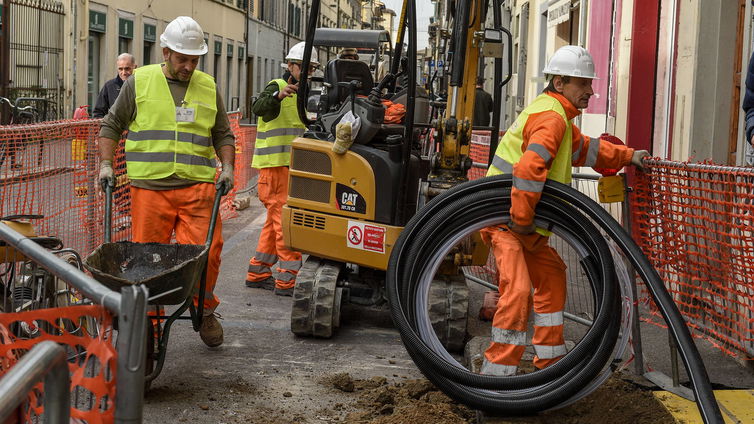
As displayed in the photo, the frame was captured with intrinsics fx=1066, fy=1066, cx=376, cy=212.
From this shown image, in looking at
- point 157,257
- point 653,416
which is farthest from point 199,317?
point 653,416

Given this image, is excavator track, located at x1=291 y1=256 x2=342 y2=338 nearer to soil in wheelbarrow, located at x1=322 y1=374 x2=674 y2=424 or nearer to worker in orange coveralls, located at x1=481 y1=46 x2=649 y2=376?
soil in wheelbarrow, located at x1=322 y1=374 x2=674 y2=424

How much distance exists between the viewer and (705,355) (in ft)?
21.1

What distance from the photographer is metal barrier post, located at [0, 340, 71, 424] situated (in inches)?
73.3

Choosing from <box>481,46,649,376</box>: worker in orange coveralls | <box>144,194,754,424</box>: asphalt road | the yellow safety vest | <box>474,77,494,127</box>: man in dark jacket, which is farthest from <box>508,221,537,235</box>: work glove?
<box>474,77,494,127</box>: man in dark jacket

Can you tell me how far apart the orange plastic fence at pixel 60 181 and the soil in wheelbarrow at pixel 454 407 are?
2.21 meters

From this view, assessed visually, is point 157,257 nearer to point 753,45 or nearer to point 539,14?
point 753,45

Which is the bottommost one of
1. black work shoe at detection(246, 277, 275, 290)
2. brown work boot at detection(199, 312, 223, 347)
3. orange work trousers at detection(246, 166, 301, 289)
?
black work shoe at detection(246, 277, 275, 290)

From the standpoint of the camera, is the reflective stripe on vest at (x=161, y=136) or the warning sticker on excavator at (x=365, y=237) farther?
the warning sticker on excavator at (x=365, y=237)

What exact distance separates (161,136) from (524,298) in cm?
236

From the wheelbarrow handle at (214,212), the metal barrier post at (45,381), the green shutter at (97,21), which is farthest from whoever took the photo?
the green shutter at (97,21)

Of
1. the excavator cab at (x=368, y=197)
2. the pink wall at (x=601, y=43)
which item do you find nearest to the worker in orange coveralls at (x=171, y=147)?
the excavator cab at (x=368, y=197)

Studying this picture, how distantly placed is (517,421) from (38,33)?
1892 centimetres

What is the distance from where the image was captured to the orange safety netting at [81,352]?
8.20ft

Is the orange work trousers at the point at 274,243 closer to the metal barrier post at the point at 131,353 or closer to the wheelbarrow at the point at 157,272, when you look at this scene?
the wheelbarrow at the point at 157,272
